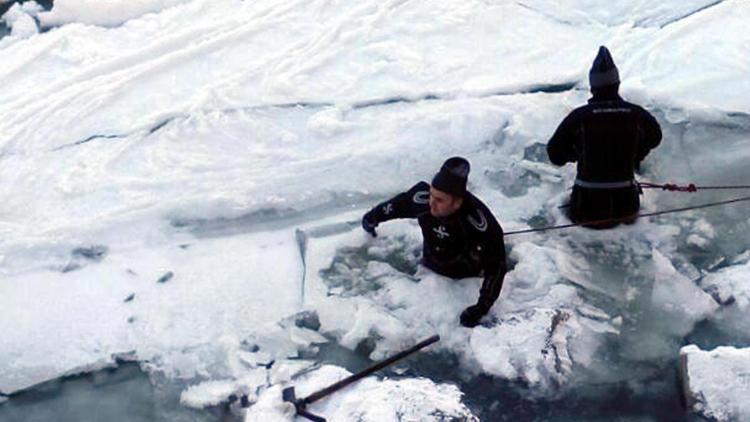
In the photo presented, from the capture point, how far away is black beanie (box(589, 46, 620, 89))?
Result: 4730 millimetres

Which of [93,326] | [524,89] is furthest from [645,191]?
[93,326]

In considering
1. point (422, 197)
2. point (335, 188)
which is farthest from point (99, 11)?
point (422, 197)

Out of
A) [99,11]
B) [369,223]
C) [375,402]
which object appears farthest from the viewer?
[99,11]

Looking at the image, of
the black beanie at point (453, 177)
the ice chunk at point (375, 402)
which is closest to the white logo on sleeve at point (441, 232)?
the black beanie at point (453, 177)

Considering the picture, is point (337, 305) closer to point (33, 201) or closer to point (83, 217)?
point (83, 217)

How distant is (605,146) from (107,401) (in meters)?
3.09

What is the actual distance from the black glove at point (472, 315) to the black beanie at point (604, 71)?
151 cm

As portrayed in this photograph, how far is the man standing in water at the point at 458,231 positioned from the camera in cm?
412

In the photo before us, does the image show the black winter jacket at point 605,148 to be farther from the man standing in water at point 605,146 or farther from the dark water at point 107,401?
the dark water at point 107,401

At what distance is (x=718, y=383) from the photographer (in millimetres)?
4023

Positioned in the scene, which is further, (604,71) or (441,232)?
(604,71)

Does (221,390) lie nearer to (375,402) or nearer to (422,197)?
(375,402)

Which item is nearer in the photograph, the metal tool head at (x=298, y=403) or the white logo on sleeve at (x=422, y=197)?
the metal tool head at (x=298, y=403)

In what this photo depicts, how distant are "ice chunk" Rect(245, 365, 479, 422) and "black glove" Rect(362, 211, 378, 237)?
1105 millimetres
